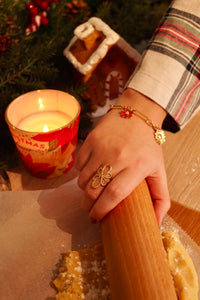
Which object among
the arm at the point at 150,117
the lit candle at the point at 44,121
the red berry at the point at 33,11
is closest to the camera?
the arm at the point at 150,117

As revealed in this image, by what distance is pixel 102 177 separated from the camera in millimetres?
586

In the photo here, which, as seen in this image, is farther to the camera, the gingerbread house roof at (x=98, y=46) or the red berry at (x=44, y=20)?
the red berry at (x=44, y=20)

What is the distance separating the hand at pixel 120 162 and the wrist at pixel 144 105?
0.02 metres

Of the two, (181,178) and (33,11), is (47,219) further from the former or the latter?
(33,11)

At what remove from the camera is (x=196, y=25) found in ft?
2.57

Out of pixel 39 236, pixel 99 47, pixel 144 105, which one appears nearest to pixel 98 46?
pixel 99 47

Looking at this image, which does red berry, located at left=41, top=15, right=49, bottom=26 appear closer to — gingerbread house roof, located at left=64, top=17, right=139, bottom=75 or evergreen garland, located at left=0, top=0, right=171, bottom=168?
evergreen garland, located at left=0, top=0, right=171, bottom=168

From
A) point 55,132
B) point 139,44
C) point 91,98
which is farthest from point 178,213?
point 139,44

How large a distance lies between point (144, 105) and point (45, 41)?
17.4 inches

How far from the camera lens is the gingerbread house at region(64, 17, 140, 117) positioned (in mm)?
895

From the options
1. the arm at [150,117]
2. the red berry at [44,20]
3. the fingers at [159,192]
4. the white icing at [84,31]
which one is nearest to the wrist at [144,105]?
the arm at [150,117]

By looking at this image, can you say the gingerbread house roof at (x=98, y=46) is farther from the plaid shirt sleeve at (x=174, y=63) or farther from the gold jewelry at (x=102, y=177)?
the gold jewelry at (x=102, y=177)

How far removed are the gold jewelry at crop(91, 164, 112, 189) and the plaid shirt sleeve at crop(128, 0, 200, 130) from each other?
238 millimetres

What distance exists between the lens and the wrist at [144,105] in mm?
715
